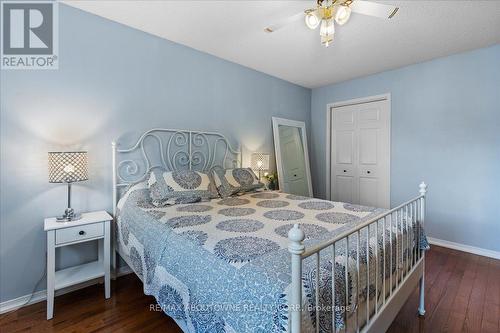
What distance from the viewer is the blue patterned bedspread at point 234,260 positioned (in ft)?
3.14

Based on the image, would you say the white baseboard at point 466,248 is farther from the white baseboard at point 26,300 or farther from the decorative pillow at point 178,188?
the white baseboard at point 26,300

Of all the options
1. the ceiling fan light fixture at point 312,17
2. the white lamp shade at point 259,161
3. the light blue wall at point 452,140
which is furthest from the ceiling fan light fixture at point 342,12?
the light blue wall at point 452,140

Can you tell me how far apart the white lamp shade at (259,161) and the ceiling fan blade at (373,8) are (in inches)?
81.4

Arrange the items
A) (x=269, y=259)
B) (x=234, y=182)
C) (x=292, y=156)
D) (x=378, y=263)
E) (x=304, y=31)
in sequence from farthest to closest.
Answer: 1. (x=292, y=156)
2. (x=234, y=182)
3. (x=304, y=31)
4. (x=378, y=263)
5. (x=269, y=259)

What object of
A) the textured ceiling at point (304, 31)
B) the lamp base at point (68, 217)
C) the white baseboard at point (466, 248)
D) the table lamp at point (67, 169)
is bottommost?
the white baseboard at point (466, 248)

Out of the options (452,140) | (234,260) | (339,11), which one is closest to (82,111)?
(234,260)

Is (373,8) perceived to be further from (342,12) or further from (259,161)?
(259,161)

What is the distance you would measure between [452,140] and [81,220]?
166 inches

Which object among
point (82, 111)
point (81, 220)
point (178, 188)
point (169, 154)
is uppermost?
point (82, 111)

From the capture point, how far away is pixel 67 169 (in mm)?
1900

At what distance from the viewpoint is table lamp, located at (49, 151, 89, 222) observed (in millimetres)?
1874

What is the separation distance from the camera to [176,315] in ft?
4.49

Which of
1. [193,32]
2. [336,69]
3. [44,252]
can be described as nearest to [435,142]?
[336,69]

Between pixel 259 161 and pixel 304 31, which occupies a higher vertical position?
pixel 304 31
